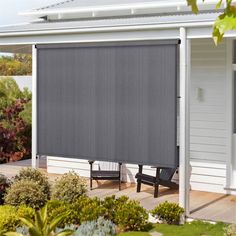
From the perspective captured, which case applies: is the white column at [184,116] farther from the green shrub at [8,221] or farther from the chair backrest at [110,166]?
the chair backrest at [110,166]

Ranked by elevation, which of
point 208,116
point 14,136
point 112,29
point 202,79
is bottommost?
point 14,136

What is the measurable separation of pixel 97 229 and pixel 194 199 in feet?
12.4

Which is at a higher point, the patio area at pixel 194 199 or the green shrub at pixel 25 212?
the green shrub at pixel 25 212

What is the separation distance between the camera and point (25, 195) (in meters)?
9.69

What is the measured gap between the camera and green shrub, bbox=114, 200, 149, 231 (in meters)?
8.63

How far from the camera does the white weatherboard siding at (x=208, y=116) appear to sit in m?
11.5

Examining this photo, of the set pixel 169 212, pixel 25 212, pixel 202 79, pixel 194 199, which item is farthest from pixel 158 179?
pixel 25 212

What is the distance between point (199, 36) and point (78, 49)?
9.28 feet

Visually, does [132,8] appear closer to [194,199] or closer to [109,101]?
[109,101]

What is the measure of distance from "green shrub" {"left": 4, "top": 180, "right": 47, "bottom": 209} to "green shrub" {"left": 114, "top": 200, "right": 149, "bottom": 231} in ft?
5.48

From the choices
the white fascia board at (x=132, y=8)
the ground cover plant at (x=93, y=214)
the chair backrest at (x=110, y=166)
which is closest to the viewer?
the ground cover plant at (x=93, y=214)

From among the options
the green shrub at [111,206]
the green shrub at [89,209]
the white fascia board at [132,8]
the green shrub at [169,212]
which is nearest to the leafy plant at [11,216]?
the green shrub at [89,209]

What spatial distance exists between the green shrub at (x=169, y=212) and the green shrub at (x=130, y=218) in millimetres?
387

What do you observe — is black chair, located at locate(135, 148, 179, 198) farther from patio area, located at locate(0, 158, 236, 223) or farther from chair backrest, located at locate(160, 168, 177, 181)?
patio area, located at locate(0, 158, 236, 223)
